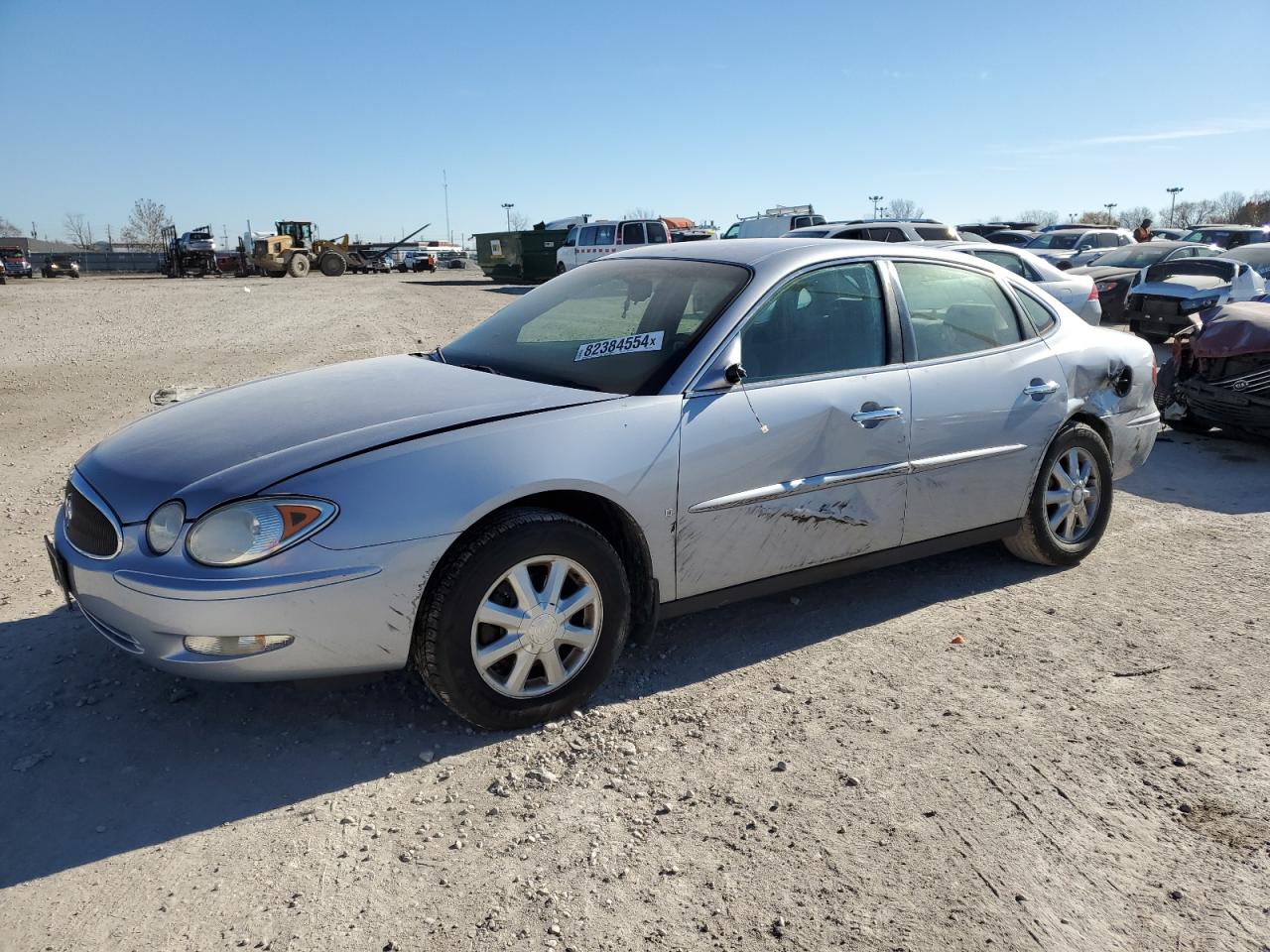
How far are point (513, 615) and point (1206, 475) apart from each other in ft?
19.3

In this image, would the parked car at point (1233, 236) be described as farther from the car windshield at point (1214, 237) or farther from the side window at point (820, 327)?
the side window at point (820, 327)

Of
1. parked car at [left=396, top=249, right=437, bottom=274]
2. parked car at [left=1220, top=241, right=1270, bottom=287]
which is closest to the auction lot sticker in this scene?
parked car at [left=1220, top=241, right=1270, bottom=287]

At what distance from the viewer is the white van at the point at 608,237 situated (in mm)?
28820

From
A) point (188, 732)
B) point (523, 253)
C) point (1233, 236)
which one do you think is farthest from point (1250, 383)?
point (523, 253)

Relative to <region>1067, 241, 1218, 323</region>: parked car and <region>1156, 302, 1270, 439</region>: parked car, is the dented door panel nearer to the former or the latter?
<region>1156, 302, 1270, 439</region>: parked car

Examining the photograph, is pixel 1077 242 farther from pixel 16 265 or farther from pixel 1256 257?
pixel 16 265

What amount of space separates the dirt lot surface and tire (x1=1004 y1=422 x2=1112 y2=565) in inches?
8.6

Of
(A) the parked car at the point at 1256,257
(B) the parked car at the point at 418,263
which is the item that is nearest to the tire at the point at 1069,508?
(A) the parked car at the point at 1256,257

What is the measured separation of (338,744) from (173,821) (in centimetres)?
55

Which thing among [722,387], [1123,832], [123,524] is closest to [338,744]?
[123,524]

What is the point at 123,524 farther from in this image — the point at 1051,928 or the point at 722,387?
the point at 1051,928

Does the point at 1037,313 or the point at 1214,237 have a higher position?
the point at 1214,237

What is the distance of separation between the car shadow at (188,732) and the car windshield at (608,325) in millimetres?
1152

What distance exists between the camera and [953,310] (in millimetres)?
4391
